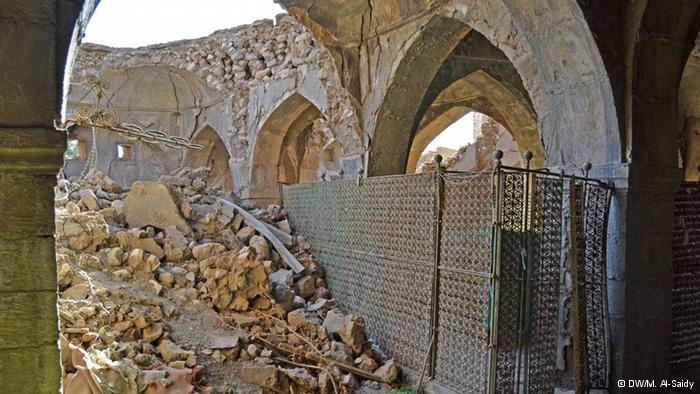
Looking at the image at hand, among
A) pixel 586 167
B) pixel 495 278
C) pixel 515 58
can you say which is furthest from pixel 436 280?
pixel 515 58

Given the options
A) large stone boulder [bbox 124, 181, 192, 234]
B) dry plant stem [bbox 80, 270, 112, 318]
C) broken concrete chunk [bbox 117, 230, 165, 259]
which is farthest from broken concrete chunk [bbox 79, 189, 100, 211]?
dry plant stem [bbox 80, 270, 112, 318]

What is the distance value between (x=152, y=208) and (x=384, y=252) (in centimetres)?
308

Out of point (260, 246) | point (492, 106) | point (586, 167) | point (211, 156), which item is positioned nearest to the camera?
point (586, 167)

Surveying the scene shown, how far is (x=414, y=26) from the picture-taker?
6.70 meters

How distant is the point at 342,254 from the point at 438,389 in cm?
226

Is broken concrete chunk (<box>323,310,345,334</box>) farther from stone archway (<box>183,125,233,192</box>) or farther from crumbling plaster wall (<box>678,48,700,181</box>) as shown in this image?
stone archway (<box>183,125,233,192</box>)

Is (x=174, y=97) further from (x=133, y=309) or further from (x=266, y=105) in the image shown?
(x=133, y=309)

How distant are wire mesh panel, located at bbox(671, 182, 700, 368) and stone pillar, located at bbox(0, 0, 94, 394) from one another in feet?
15.9

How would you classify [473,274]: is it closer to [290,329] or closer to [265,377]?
[265,377]

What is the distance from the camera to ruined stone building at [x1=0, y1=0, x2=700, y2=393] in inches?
80.7

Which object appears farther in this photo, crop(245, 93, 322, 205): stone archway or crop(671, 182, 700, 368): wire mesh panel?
crop(245, 93, 322, 205): stone archway

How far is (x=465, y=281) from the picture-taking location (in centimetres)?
393

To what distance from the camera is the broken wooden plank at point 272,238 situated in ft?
20.5

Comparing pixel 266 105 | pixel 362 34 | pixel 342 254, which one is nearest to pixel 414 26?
pixel 362 34
